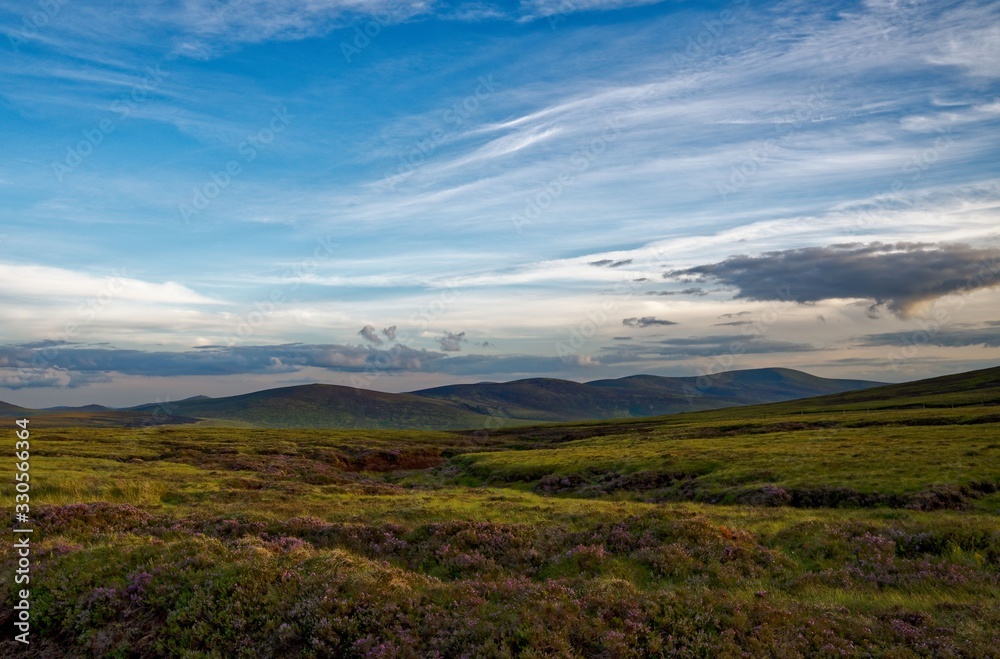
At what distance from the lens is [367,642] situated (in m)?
10.2

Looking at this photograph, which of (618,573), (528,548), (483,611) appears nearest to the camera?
(483,611)

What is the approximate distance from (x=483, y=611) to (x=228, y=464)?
6273 centimetres

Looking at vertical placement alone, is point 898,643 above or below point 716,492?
above

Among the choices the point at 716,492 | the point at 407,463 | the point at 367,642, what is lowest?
the point at 407,463

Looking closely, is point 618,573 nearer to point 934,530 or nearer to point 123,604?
point 934,530

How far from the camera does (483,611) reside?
10953 mm

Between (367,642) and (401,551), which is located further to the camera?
(401,551)

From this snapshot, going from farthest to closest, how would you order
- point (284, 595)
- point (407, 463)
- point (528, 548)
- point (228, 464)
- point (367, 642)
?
1. point (407, 463)
2. point (228, 464)
3. point (528, 548)
4. point (284, 595)
5. point (367, 642)

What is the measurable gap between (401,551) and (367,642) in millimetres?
8516

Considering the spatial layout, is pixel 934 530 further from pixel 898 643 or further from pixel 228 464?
pixel 228 464

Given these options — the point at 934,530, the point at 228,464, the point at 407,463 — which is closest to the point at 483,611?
the point at 934,530

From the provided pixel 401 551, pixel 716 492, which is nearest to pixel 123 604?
pixel 401 551

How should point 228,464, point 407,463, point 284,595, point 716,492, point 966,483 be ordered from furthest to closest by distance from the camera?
point 407,463 → point 228,464 → point 716,492 → point 966,483 → point 284,595

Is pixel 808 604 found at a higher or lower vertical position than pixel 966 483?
higher
